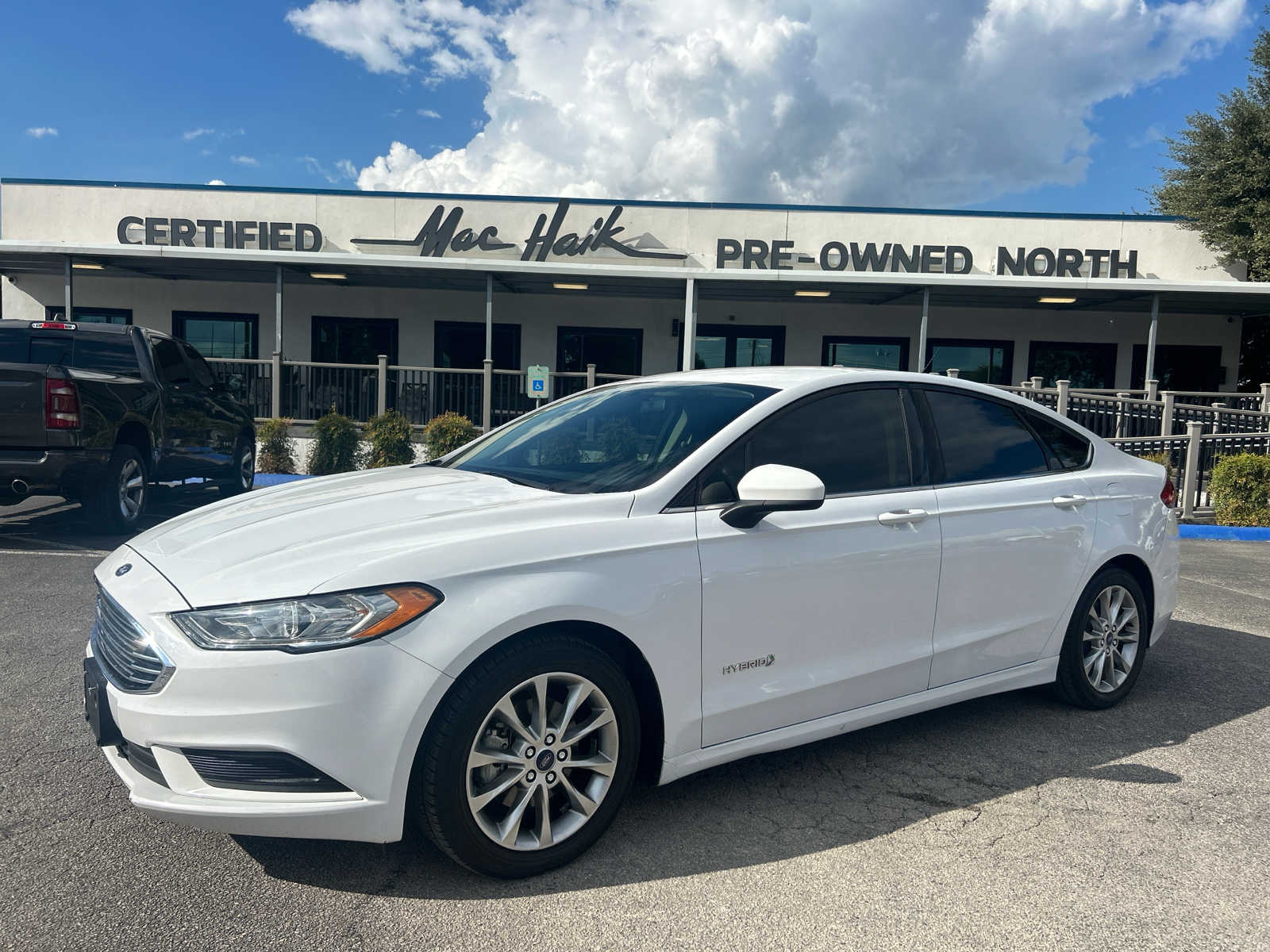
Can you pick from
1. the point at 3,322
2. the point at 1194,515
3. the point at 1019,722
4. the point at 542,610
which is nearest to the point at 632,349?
the point at 1194,515

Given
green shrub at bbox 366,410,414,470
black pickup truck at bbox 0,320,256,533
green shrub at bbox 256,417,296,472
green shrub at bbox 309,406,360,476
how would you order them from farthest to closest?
green shrub at bbox 256,417,296,472 < green shrub at bbox 366,410,414,470 < green shrub at bbox 309,406,360,476 < black pickup truck at bbox 0,320,256,533

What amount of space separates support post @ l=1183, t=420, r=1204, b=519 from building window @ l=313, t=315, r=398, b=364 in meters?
14.0

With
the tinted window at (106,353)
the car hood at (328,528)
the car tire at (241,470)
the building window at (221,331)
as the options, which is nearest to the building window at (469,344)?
the building window at (221,331)

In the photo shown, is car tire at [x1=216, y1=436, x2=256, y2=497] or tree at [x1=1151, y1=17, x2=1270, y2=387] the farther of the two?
tree at [x1=1151, y1=17, x2=1270, y2=387]

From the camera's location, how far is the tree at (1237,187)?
18.0 meters

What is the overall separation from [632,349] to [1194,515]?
10.8m

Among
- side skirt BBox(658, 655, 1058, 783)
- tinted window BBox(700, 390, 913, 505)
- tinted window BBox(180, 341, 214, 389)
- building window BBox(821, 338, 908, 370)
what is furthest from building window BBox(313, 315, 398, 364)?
side skirt BBox(658, 655, 1058, 783)

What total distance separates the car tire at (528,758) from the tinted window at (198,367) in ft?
28.4

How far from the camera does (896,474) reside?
3.68 meters

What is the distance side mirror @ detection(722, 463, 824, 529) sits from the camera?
300 centimetres

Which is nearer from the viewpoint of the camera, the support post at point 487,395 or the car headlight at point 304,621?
the car headlight at point 304,621

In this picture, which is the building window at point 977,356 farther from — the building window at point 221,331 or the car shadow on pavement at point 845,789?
the car shadow on pavement at point 845,789

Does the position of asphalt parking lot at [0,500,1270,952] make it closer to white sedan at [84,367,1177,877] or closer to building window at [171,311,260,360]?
white sedan at [84,367,1177,877]

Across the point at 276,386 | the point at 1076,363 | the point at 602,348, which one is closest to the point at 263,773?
the point at 276,386
